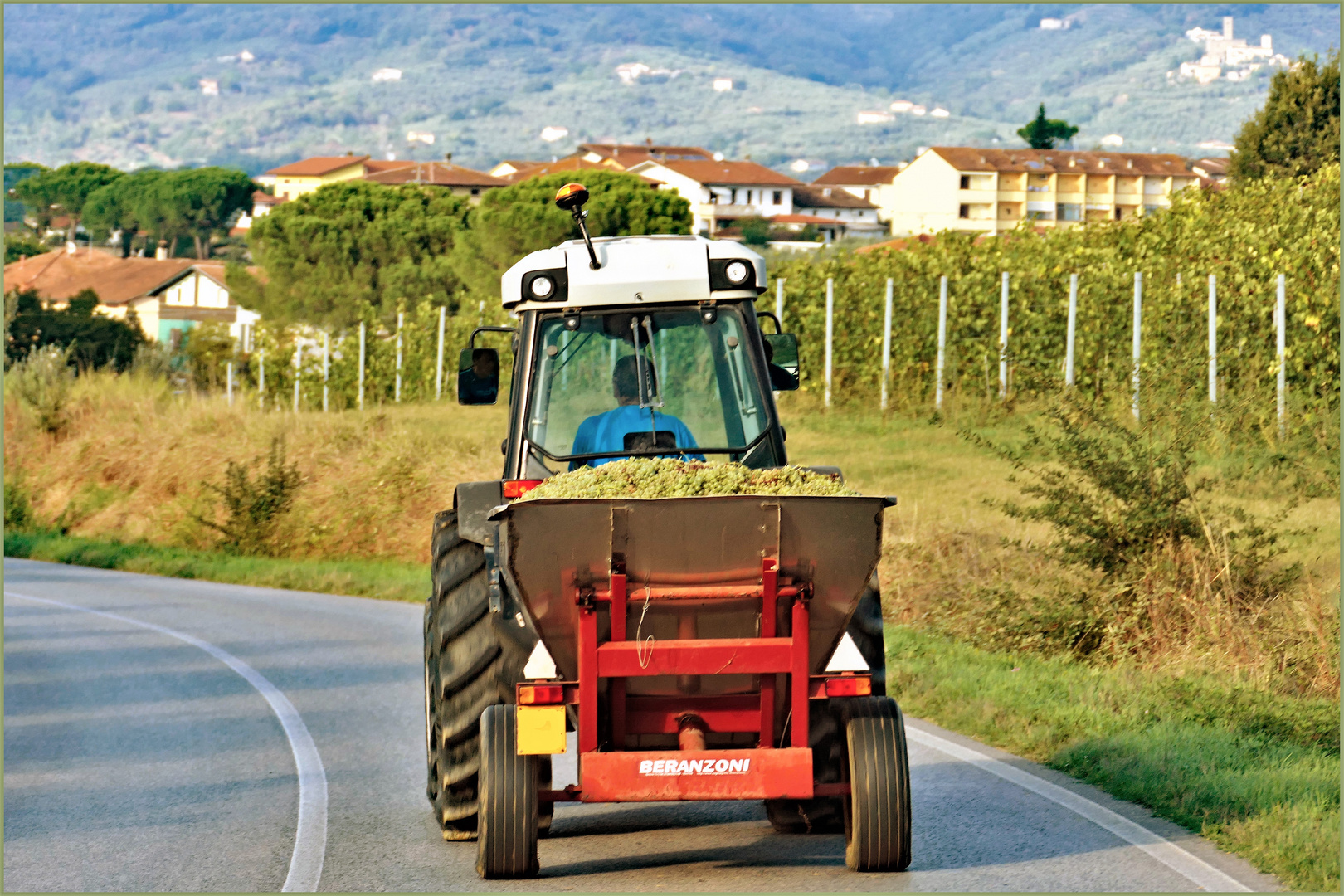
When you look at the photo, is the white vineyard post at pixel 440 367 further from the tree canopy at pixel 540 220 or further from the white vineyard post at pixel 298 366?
the tree canopy at pixel 540 220

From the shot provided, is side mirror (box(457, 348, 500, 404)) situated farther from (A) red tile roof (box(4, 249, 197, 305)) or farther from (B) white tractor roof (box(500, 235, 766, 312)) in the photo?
(A) red tile roof (box(4, 249, 197, 305))

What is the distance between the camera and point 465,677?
687cm

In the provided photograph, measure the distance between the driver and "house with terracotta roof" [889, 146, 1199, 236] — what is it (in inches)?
5407

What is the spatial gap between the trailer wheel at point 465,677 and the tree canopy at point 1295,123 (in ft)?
147

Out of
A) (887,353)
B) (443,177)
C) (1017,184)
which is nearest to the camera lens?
(887,353)

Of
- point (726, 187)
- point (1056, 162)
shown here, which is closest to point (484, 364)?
point (1056, 162)

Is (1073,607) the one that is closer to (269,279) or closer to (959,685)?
(959,685)

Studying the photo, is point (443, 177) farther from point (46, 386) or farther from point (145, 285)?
point (46, 386)

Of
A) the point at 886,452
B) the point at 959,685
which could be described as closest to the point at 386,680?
the point at 959,685

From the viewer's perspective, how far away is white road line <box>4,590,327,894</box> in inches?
259

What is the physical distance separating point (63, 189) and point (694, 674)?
163443 millimetres

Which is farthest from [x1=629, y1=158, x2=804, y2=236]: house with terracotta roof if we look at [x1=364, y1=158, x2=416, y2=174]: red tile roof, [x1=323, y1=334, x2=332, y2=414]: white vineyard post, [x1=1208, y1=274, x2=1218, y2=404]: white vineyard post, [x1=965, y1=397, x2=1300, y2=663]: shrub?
[x1=965, y1=397, x2=1300, y2=663]: shrub

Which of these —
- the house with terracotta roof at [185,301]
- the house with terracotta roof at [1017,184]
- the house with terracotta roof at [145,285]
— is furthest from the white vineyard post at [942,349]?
the house with terracotta roof at [1017,184]

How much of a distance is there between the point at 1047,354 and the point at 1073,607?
48.3 ft
